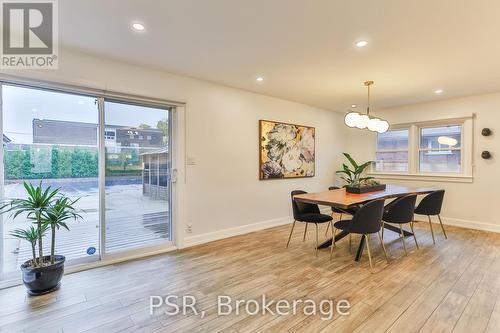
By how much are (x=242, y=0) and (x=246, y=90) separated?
2.43 meters

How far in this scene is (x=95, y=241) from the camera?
10.3 ft

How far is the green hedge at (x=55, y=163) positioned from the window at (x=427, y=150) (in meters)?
5.44

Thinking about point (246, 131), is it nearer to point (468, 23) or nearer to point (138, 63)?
point (138, 63)

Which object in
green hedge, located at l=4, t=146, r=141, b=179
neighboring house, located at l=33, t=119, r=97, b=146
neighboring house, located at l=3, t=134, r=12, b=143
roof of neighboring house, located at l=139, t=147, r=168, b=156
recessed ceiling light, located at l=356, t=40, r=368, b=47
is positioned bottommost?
green hedge, located at l=4, t=146, r=141, b=179

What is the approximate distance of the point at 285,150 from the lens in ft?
16.5

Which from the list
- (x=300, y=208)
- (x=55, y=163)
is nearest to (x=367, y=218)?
(x=300, y=208)

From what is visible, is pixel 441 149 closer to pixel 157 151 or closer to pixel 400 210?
pixel 400 210

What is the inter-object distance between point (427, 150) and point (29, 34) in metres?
6.58

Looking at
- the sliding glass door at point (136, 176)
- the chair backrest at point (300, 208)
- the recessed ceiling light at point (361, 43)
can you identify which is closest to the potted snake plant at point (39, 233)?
the sliding glass door at point (136, 176)

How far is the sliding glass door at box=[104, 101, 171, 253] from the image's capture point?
3.24 meters

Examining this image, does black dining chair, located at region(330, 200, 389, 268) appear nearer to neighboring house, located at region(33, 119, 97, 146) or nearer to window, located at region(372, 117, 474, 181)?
window, located at region(372, 117, 474, 181)

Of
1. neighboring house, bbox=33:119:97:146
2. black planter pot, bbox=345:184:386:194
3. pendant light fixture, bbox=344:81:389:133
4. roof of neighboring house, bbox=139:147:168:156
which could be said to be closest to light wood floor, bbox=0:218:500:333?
black planter pot, bbox=345:184:386:194

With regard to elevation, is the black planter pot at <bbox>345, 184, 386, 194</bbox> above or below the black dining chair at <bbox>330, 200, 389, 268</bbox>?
above

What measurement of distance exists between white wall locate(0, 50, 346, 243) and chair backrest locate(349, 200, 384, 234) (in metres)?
2.00
